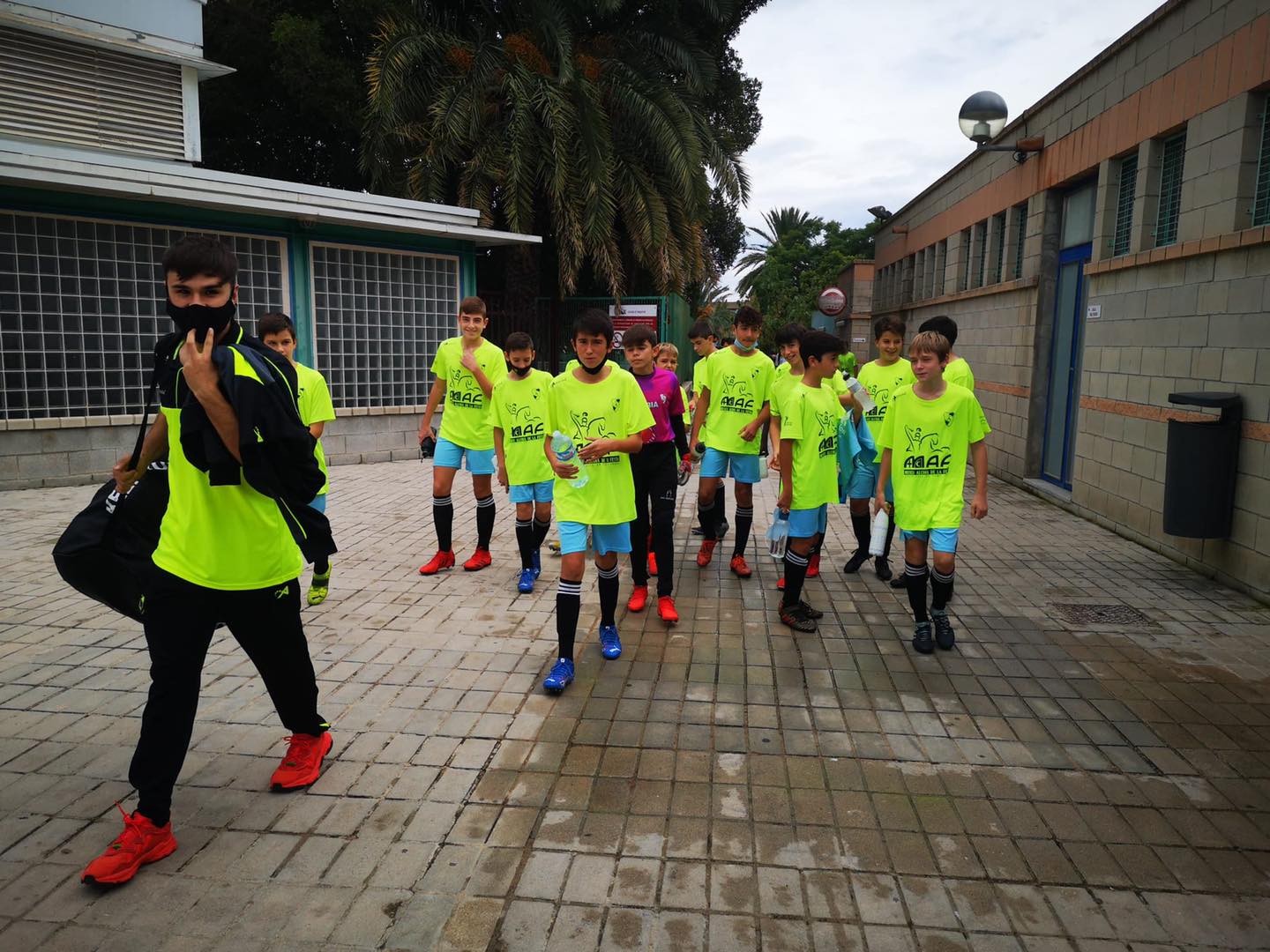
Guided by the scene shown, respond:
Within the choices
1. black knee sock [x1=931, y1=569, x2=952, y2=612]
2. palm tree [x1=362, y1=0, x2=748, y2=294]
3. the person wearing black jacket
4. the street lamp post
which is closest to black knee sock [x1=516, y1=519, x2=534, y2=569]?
black knee sock [x1=931, y1=569, x2=952, y2=612]

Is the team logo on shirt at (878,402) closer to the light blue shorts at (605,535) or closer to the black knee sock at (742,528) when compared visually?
the black knee sock at (742,528)

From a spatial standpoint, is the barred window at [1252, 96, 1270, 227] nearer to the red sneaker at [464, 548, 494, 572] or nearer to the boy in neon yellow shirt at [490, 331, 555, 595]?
the boy in neon yellow shirt at [490, 331, 555, 595]

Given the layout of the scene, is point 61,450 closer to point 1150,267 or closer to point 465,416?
point 465,416

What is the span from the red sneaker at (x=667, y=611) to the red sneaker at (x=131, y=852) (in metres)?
3.18

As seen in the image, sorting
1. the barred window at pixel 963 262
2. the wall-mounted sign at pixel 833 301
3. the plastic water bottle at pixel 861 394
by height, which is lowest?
the plastic water bottle at pixel 861 394

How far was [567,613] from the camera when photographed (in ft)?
15.0

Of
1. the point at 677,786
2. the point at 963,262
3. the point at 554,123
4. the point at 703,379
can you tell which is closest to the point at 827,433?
the point at 703,379

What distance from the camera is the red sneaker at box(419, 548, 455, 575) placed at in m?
6.77

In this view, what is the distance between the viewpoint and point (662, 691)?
4.58 meters

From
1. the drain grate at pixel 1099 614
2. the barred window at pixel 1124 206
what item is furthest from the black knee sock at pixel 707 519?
the barred window at pixel 1124 206

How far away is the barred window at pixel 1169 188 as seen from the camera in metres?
8.05

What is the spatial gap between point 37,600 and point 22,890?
12.2 feet

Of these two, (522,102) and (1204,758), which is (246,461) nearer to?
(1204,758)

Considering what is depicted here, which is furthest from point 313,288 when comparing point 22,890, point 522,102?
point 22,890
